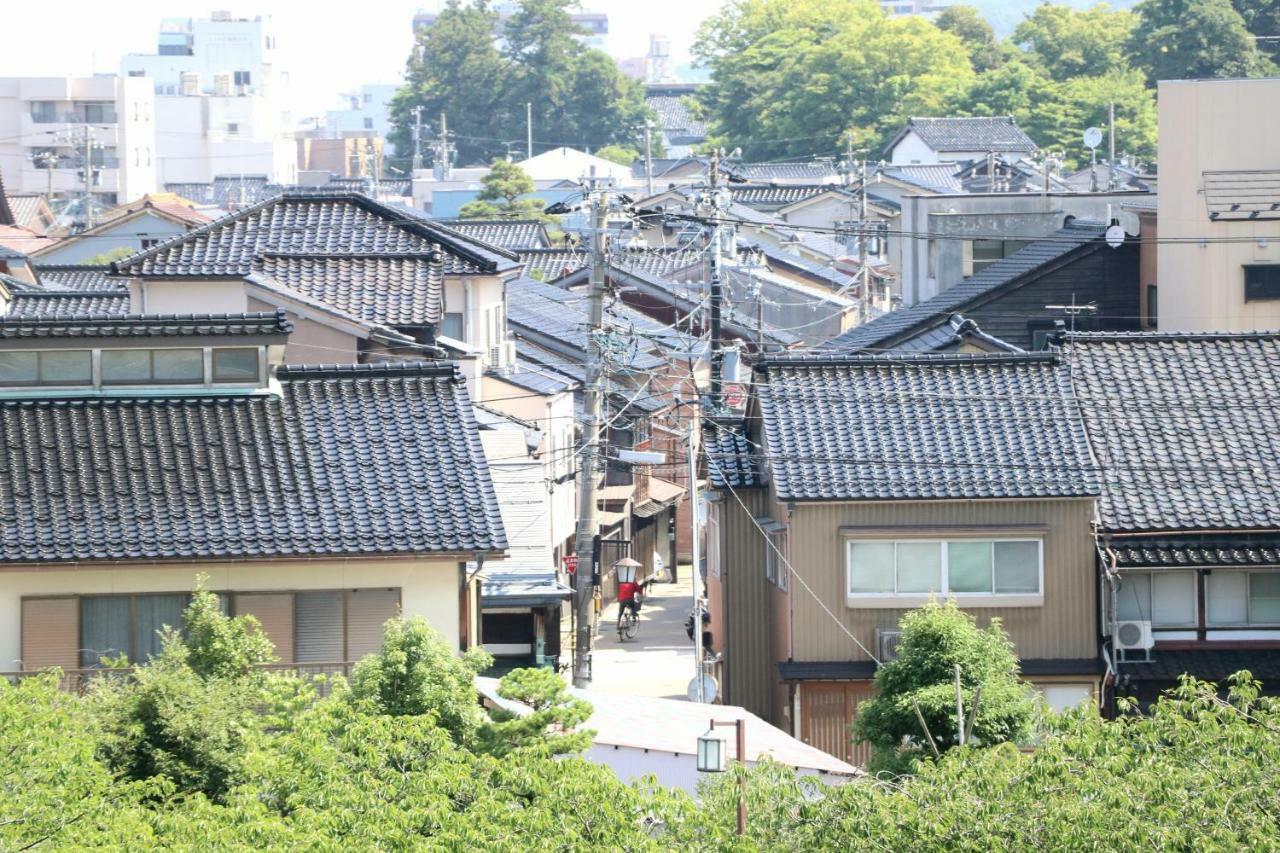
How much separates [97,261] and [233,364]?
33.3 meters

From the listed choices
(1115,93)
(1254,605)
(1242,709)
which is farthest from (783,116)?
(1242,709)

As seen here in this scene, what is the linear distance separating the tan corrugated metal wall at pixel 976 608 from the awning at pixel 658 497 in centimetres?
1493

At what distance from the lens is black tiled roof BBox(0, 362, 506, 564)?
60.5 ft

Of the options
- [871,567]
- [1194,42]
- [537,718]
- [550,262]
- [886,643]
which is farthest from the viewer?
[1194,42]

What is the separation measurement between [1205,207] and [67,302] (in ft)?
61.9

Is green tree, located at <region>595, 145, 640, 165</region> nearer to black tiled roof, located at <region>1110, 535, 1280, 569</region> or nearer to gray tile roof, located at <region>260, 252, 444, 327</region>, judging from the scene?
gray tile roof, located at <region>260, 252, 444, 327</region>

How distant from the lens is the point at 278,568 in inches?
734

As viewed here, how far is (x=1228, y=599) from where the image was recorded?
71.9 feet

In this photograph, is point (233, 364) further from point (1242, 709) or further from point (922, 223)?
point (922, 223)

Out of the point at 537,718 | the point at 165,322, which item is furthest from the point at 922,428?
the point at 537,718

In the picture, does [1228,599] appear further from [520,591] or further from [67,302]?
[67,302]

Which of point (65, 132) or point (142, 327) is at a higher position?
point (65, 132)

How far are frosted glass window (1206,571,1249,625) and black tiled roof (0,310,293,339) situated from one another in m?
10.7

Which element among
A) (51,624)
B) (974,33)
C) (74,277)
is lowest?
(51,624)
